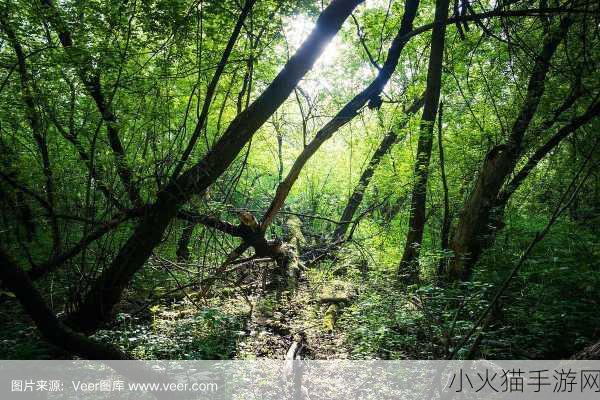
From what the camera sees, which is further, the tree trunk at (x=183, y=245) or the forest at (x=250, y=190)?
the tree trunk at (x=183, y=245)

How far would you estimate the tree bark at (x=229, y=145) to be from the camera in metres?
3.60

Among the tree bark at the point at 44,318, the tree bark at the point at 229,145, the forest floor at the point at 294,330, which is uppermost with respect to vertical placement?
the tree bark at the point at 229,145

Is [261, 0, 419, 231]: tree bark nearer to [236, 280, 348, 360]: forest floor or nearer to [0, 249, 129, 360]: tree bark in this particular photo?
[236, 280, 348, 360]: forest floor

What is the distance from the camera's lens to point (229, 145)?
12.0 ft

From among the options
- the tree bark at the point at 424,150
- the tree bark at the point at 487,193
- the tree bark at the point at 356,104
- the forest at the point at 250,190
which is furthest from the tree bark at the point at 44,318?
the tree bark at the point at 487,193

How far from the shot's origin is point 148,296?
611 centimetres

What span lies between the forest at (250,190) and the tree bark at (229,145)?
0.05 feet

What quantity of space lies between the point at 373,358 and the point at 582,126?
178 inches

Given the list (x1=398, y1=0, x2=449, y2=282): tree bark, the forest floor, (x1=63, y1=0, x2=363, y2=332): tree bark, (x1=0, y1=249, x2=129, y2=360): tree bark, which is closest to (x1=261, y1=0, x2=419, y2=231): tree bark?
(x1=63, y1=0, x2=363, y2=332): tree bark

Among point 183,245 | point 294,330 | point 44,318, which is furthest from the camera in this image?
point 183,245

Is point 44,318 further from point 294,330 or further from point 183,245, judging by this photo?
point 183,245

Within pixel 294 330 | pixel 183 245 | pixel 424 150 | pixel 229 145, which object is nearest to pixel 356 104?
pixel 229 145

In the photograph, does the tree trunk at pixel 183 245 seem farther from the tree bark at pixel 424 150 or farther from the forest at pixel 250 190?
the tree bark at pixel 424 150

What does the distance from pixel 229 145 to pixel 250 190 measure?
4.16 meters
